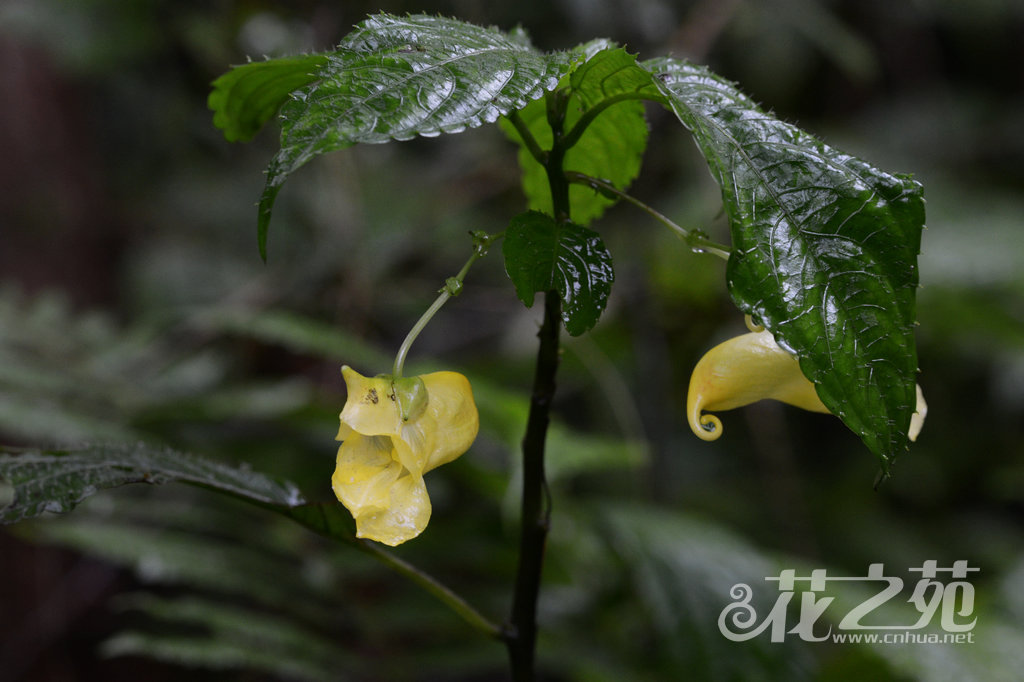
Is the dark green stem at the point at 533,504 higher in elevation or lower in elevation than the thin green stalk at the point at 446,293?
lower

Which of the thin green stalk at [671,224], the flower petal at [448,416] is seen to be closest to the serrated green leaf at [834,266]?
the thin green stalk at [671,224]

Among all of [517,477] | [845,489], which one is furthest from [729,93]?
[845,489]

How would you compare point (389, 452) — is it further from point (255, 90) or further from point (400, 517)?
point (255, 90)

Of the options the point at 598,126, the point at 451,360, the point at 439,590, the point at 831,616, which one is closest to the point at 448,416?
the point at 439,590

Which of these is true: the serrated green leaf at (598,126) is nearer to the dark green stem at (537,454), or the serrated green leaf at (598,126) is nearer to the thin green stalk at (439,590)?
the dark green stem at (537,454)

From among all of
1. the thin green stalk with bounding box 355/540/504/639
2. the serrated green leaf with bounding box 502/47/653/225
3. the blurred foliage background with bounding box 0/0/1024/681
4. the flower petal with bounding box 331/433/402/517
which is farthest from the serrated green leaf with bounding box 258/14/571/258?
the blurred foliage background with bounding box 0/0/1024/681

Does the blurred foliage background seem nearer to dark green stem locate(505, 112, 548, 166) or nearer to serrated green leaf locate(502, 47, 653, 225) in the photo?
serrated green leaf locate(502, 47, 653, 225)
